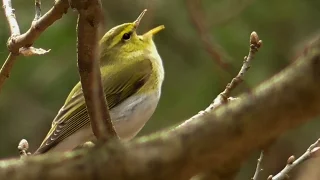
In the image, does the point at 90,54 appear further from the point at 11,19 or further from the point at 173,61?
the point at 173,61

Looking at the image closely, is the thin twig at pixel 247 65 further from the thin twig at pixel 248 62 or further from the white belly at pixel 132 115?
the white belly at pixel 132 115

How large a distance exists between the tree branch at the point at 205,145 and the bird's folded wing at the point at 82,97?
1911 millimetres

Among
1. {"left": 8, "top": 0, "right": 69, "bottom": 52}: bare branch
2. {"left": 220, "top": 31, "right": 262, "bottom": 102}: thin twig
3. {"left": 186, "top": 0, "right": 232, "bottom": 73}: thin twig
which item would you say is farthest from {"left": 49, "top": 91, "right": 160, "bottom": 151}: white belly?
{"left": 186, "top": 0, "right": 232, "bottom": 73}: thin twig

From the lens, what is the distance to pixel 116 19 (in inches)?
187

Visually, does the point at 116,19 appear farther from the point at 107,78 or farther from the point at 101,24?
the point at 101,24

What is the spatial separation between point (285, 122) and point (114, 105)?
2.25 meters

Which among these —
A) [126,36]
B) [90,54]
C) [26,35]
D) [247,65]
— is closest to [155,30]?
[126,36]

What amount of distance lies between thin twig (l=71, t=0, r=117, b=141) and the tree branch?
0.39m

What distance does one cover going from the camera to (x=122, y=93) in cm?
290

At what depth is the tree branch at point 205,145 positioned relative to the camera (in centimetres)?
62

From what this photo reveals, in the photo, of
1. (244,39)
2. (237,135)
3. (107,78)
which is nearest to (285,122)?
(237,135)

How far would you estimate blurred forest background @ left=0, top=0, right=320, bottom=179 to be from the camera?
430 cm

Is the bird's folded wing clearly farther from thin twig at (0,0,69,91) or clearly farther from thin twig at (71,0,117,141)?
thin twig at (71,0,117,141)

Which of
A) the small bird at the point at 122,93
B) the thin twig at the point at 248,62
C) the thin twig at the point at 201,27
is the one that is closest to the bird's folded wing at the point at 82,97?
the small bird at the point at 122,93
